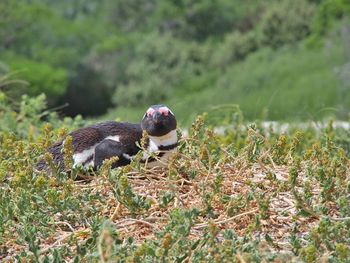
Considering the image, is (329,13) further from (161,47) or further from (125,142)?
(125,142)

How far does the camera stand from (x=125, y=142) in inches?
198

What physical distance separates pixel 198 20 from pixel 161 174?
23.9 m

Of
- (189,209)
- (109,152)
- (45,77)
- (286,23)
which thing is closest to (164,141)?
(109,152)

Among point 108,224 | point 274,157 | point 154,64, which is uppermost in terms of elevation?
point 108,224

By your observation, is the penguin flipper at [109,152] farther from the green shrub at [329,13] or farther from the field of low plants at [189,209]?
the green shrub at [329,13]

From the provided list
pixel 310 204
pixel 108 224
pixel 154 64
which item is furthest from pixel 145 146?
pixel 154 64

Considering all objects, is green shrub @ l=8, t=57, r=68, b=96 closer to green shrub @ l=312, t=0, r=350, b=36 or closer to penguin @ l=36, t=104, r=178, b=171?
green shrub @ l=312, t=0, r=350, b=36

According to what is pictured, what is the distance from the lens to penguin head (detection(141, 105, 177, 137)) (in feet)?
16.3

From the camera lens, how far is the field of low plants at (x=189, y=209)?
374 centimetres

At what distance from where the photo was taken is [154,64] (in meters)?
26.1

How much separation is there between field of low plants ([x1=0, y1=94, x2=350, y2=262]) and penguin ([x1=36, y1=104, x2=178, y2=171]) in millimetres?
106

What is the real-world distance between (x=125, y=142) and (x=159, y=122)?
214mm

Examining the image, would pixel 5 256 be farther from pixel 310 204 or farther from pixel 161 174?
pixel 310 204

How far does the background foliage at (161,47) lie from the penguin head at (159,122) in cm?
1538
